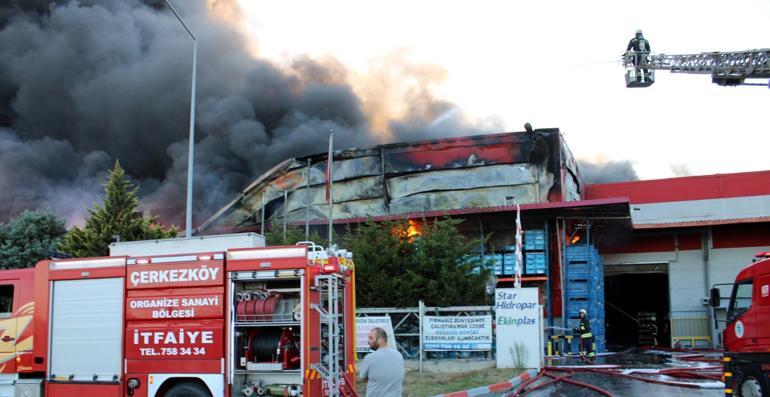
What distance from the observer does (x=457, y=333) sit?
16.5m

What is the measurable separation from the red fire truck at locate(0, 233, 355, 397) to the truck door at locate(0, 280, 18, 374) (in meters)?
0.02

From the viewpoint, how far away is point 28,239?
22.9m

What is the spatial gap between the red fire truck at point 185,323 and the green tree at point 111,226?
40.6ft

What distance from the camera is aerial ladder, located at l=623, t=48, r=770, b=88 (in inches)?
1026

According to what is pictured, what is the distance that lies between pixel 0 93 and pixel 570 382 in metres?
41.3

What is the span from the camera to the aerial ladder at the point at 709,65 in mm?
26062

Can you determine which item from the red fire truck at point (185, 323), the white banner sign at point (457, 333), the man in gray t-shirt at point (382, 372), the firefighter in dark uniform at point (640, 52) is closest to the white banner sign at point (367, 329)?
the white banner sign at point (457, 333)

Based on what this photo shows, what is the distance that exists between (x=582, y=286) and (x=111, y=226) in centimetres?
1667

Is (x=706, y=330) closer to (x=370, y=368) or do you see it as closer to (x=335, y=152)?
(x=335, y=152)

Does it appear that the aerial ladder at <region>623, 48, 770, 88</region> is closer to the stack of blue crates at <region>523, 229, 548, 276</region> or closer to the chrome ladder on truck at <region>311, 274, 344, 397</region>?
the stack of blue crates at <region>523, 229, 548, 276</region>

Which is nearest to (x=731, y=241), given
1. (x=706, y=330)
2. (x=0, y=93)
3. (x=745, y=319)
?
(x=706, y=330)

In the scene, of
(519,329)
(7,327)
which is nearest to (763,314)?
(519,329)

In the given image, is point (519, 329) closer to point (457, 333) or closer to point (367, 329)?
point (457, 333)

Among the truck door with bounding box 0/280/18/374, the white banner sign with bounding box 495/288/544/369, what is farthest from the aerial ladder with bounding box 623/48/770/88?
the truck door with bounding box 0/280/18/374
